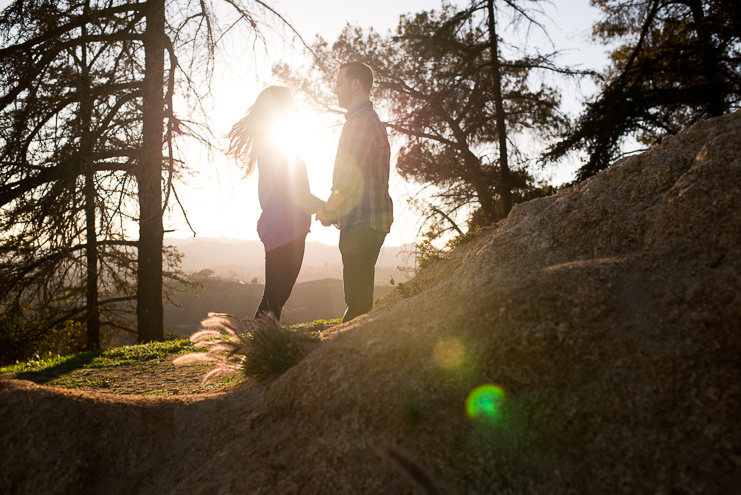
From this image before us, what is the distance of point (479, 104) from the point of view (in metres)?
10.9

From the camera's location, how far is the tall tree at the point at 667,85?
849 centimetres

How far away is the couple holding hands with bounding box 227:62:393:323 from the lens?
3.51 m

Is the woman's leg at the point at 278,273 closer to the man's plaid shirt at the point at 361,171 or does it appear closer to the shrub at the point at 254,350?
the man's plaid shirt at the point at 361,171

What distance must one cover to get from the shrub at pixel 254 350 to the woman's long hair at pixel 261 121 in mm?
1951

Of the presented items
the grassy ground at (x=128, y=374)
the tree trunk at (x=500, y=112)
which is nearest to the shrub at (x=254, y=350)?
the grassy ground at (x=128, y=374)

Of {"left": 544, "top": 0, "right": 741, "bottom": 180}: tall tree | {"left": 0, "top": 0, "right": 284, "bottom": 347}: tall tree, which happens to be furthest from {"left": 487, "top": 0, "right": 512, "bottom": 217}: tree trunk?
{"left": 0, "top": 0, "right": 284, "bottom": 347}: tall tree

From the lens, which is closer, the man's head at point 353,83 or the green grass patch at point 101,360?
the man's head at point 353,83

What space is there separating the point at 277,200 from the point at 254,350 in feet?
5.56

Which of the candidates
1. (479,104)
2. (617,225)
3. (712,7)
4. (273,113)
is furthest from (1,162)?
(712,7)

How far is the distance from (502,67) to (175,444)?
1148 cm

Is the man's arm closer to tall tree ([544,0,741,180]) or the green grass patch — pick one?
the green grass patch

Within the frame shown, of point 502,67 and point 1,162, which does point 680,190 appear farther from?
point 502,67

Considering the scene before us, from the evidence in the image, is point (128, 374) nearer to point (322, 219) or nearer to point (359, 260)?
point (322, 219)

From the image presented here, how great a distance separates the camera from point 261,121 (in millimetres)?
4027
